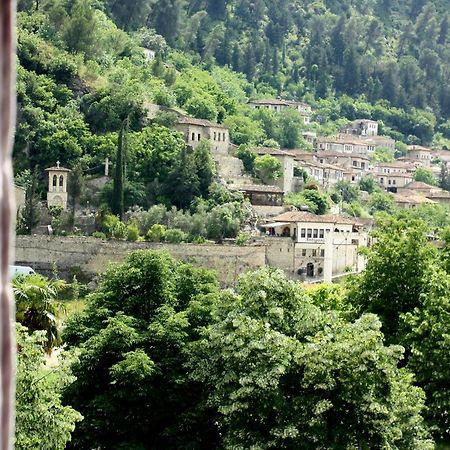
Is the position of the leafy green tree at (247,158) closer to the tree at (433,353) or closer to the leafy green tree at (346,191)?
the leafy green tree at (346,191)

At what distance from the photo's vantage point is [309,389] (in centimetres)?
2294

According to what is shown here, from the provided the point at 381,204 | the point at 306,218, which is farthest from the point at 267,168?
the point at 381,204

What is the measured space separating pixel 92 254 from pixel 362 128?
73547mm

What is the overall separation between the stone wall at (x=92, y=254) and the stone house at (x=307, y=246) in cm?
346

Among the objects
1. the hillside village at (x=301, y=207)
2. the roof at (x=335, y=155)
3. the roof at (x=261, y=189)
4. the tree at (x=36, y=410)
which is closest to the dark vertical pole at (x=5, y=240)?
the tree at (x=36, y=410)

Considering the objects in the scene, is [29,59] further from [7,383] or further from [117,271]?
[7,383]

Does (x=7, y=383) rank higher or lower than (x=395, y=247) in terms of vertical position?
higher

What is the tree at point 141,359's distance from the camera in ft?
78.4

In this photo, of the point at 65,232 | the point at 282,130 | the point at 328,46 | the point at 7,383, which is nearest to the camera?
the point at 7,383

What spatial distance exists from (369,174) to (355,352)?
265ft

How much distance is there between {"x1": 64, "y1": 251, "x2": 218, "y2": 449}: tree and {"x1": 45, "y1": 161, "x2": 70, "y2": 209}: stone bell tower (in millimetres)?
33635

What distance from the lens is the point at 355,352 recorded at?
74.5 ft

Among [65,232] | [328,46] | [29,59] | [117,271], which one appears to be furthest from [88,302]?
[328,46]

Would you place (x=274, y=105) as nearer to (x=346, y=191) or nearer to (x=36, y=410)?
(x=346, y=191)
